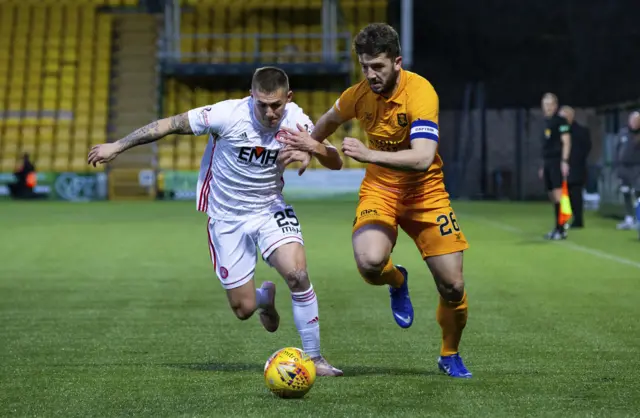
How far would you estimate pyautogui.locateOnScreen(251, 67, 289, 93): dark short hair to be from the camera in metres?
6.77

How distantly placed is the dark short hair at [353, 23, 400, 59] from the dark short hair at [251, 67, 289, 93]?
493mm

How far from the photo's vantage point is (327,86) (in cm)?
3459

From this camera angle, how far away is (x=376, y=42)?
6469 mm

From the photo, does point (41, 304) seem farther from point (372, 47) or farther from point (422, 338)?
point (372, 47)

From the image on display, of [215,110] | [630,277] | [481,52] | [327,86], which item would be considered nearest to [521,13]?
[481,52]

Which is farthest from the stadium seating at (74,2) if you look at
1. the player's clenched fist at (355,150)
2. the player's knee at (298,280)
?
the player's clenched fist at (355,150)

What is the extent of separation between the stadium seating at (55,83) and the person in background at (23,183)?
1.19 meters

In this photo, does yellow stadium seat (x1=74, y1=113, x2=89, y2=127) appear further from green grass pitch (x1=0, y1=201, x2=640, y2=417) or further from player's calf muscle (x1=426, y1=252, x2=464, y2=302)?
player's calf muscle (x1=426, y1=252, x2=464, y2=302)

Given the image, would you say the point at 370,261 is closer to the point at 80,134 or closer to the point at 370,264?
the point at 370,264

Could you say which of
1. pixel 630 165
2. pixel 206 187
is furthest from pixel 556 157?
pixel 206 187

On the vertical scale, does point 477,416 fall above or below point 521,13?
below

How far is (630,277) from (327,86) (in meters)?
22.5

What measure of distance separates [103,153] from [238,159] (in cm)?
92

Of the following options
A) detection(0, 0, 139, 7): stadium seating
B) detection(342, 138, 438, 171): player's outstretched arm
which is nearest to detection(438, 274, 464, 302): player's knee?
detection(342, 138, 438, 171): player's outstretched arm
